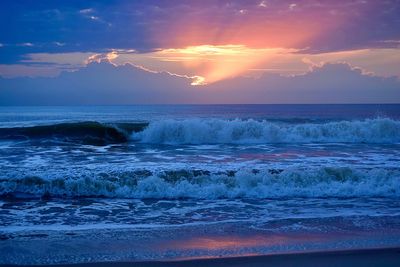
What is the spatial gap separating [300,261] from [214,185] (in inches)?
215

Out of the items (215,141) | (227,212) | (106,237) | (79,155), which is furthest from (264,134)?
(106,237)

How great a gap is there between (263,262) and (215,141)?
1968cm

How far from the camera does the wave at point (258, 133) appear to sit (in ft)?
83.1

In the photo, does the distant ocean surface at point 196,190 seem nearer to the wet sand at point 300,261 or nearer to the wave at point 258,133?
the wet sand at point 300,261

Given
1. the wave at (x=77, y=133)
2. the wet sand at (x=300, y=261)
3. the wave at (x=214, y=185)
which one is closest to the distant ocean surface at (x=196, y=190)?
the wave at (x=214, y=185)

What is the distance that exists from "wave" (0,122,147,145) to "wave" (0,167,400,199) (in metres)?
12.5

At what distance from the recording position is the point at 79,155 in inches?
690

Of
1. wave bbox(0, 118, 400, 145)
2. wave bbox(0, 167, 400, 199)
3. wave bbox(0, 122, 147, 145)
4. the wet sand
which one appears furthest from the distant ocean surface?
wave bbox(0, 118, 400, 145)

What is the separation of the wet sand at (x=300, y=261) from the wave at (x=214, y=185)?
467 cm

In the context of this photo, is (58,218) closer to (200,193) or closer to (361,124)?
(200,193)

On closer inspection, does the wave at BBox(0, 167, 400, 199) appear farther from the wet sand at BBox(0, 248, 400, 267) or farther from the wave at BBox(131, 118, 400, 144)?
the wave at BBox(131, 118, 400, 144)

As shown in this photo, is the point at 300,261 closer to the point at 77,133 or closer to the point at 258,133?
the point at 258,133

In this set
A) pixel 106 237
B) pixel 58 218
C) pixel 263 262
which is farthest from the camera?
pixel 58 218

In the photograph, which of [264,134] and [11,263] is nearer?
[11,263]
